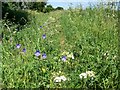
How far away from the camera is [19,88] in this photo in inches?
132

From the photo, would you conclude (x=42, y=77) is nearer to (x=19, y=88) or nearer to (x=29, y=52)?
(x=19, y=88)

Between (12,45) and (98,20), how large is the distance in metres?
1.83

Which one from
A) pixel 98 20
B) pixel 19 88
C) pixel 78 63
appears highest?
pixel 98 20

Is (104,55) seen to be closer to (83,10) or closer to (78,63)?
(78,63)

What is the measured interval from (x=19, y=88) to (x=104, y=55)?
3.57 feet

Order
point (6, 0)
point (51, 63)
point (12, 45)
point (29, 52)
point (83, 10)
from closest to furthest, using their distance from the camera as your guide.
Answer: point (51, 63)
point (29, 52)
point (12, 45)
point (83, 10)
point (6, 0)

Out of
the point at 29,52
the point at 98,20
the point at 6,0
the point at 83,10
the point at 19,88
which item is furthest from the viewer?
the point at 6,0

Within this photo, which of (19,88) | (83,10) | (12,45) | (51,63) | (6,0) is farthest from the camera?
(6,0)

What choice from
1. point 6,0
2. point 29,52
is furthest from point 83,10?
point 6,0

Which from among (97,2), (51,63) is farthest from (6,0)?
(51,63)

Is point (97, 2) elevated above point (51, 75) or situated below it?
above

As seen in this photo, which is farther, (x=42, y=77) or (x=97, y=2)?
(x=97, y=2)

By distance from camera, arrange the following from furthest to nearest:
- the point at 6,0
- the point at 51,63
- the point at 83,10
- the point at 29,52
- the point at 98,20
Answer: the point at 6,0, the point at 83,10, the point at 98,20, the point at 29,52, the point at 51,63

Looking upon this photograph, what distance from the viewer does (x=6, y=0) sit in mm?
13414
